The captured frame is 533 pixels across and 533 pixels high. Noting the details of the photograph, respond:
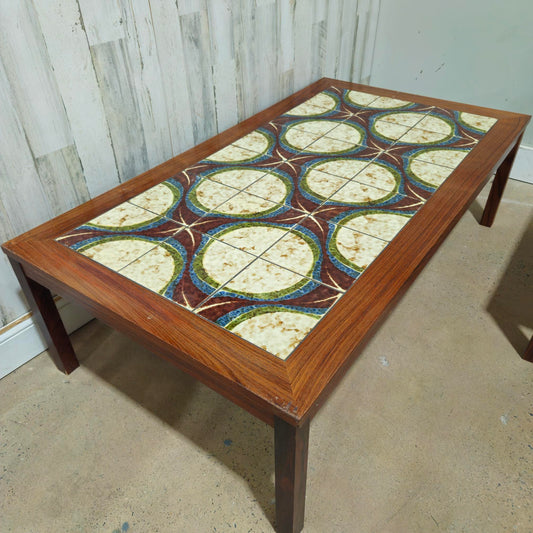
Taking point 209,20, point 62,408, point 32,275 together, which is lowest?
point 62,408

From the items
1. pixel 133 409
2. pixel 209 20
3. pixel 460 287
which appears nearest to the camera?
pixel 133 409

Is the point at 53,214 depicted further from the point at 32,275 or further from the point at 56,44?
the point at 56,44

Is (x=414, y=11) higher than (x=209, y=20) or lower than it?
lower

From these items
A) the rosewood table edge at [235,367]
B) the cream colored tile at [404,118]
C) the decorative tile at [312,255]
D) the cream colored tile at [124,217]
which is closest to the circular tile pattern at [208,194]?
the cream colored tile at [124,217]

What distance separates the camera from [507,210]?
6.33 feet

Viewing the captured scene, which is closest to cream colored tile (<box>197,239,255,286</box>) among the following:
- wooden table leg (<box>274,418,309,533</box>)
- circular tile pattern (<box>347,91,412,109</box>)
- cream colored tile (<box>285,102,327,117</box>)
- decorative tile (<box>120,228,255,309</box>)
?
decorative tile (<box>120,228,255,309</box>)

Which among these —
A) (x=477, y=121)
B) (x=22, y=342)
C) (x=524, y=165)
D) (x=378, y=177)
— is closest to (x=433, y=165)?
(x=378, y=177)

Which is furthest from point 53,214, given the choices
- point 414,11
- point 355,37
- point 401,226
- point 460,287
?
point 414,11

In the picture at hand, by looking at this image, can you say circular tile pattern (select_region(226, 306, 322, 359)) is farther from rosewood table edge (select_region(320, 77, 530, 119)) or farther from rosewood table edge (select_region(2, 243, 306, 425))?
rosewood table edge (select_region(320, 77, 530, 119))

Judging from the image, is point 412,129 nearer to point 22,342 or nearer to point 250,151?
point 250,151

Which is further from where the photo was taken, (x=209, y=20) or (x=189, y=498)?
(x=209, y=20)

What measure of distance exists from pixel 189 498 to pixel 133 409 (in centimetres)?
29

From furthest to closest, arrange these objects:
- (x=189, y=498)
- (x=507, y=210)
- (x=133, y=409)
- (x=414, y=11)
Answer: (x=414, y=11) < (x=507, y=210) < (x=133, y=409) < (x=189, y=498)

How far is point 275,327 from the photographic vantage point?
85cm
